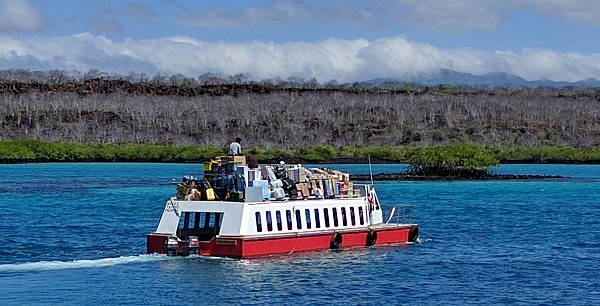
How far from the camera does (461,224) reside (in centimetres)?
5916

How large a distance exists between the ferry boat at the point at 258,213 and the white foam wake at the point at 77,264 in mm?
571

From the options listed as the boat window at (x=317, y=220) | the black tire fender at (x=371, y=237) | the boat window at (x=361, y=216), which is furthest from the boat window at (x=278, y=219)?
the black tire fender at (x=371, y=237)

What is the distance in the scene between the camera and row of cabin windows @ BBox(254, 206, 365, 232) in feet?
130

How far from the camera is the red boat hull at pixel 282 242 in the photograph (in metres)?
38.3

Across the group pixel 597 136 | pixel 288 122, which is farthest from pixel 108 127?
pixel 597 136

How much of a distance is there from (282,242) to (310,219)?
6.65 ft

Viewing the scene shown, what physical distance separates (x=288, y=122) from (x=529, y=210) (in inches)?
4921

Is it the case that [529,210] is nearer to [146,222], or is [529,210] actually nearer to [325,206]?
[146,222]

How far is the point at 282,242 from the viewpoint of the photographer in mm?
40031

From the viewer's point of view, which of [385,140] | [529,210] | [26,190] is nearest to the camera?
[529,210]

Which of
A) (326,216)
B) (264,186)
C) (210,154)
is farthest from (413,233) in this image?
(210,154)

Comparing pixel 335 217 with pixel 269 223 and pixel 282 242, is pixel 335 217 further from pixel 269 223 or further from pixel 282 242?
pixel 269 223

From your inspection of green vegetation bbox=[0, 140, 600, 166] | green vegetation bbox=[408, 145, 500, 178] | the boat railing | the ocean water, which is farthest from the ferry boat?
green vegetation bbox=[0, 140, 600, 166]

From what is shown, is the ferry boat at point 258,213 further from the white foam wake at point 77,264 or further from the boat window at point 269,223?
the white foam wake at point 77,264
